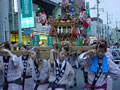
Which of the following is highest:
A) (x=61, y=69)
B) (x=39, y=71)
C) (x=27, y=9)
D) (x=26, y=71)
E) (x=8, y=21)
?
(x=27, y=9)

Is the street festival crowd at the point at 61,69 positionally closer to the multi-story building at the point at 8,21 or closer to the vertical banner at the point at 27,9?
the vertical banner at the point at 27,9

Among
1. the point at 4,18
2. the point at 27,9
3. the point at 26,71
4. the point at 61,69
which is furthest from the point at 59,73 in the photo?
the point at 4,18

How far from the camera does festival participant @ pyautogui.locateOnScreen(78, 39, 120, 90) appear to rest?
4670 millimetres

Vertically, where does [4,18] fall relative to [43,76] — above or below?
above

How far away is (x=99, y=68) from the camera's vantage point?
473 cm

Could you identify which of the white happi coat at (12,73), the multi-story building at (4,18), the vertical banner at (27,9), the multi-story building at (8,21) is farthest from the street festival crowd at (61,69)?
the multi-story building at (4,18)

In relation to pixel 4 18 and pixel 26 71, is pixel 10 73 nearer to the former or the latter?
pixel 26 71

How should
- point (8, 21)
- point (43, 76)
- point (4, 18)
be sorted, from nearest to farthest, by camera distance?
1. point (43, 76)
2. point (4, 18)
3. point (8, 21)

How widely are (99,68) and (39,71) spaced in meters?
1.34

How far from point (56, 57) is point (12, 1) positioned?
20.2 m

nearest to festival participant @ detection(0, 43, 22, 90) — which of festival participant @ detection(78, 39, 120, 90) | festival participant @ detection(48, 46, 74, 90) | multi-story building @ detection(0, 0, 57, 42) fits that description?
festival participant @ detection(48, 46, 74, 90)

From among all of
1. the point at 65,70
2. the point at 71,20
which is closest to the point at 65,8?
the point at 71,20

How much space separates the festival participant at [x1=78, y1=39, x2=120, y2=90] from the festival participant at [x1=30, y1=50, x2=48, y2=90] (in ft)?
3.05

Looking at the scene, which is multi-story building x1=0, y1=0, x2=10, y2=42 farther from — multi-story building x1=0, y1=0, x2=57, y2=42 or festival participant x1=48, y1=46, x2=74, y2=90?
festival participant x1=48, y1=46, x2=74, y2=90
